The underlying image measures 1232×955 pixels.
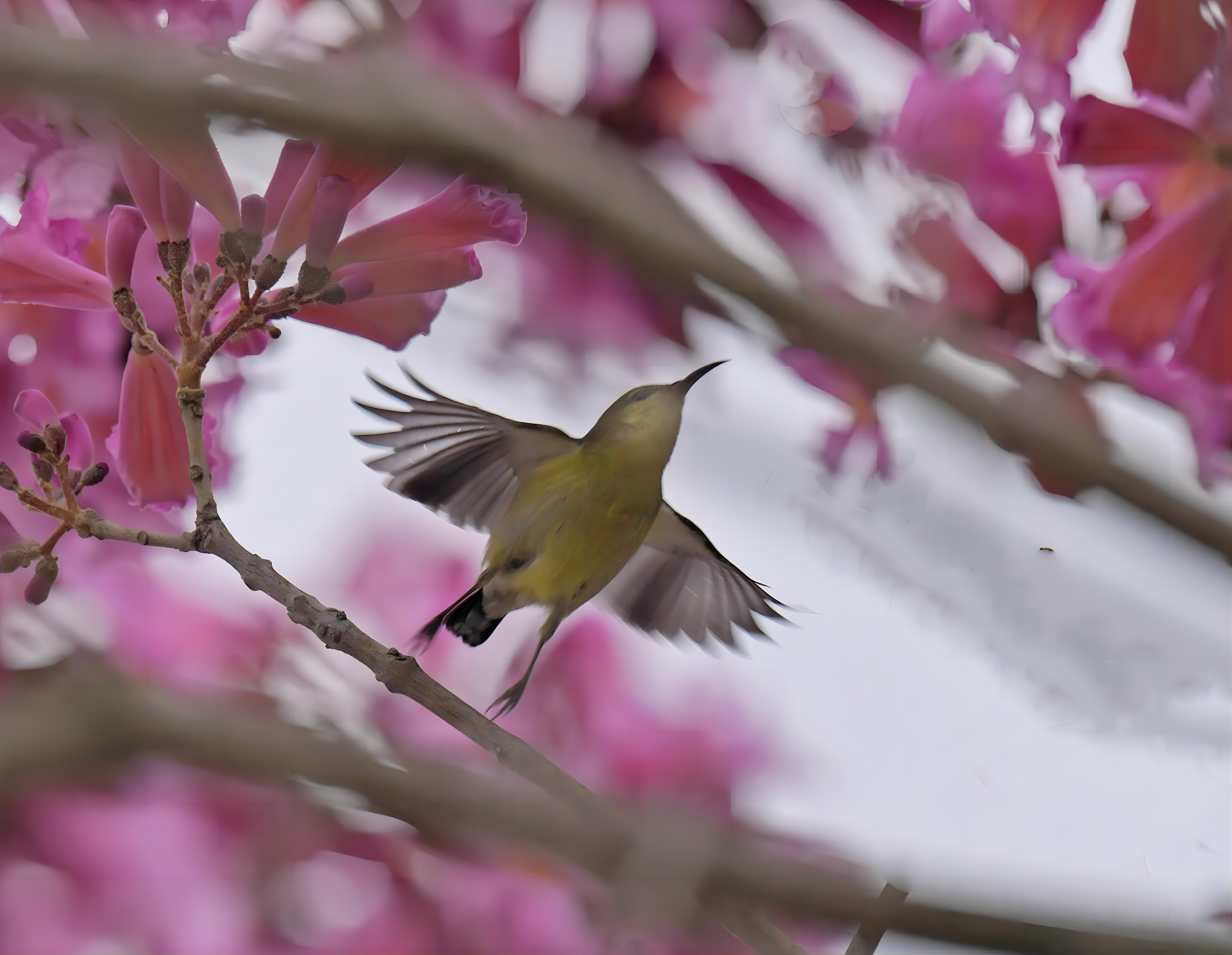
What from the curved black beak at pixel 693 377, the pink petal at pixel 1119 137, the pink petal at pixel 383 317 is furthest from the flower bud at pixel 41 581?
the pink petal at pixel 1119 137

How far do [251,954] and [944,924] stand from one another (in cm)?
40

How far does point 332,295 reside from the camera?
27 centimetres

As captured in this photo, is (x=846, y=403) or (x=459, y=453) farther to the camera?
(x=846, y=403)

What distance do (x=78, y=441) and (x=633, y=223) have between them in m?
0.21

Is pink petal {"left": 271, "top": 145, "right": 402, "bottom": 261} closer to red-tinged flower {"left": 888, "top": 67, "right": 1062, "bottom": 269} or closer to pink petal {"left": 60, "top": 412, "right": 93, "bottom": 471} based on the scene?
pink petal {"left": 60, "top": 412, "right": 93, "bottom": 471}

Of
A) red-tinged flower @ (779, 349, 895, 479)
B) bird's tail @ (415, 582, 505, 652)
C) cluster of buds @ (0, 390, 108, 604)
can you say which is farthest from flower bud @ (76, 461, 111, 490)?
red-tinged flower @ (779, 349, 895, 479)

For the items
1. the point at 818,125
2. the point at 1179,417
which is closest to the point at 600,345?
the point at 818,125

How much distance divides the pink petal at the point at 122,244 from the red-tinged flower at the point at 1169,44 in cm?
32

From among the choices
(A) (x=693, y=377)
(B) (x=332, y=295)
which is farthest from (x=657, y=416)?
(B) (x=332, y=295)

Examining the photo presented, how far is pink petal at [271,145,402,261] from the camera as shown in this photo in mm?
272

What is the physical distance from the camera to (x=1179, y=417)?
40 centimetres

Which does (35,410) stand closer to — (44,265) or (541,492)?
(44,265)

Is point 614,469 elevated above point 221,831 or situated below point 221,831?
above

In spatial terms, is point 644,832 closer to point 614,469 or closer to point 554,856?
point 554,856
